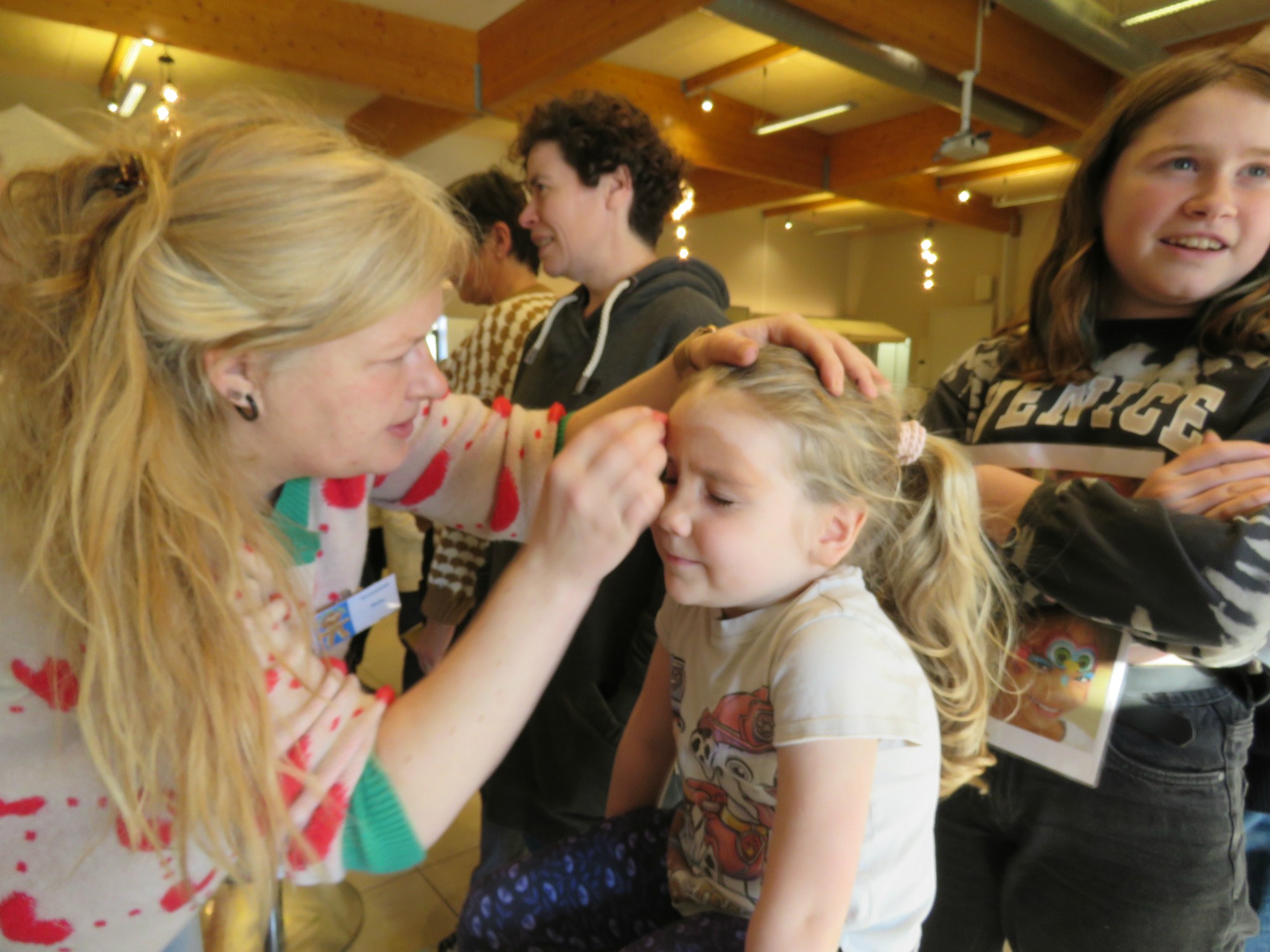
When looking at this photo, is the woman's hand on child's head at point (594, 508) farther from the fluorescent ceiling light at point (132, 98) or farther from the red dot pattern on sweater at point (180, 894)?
the fluorescent ceiling light at point (132, 98)

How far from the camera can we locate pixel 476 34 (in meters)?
4.47

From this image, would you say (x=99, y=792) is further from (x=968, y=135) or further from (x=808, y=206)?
(x=808, y=206)

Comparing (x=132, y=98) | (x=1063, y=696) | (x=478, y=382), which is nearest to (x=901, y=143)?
(x=132, y=98)

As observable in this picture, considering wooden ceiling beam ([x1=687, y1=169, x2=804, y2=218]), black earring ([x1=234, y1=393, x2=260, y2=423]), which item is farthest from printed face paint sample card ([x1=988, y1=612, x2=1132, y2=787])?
wooden ceiling beam ([x1=687, y1=169, x2=804, y2=218])

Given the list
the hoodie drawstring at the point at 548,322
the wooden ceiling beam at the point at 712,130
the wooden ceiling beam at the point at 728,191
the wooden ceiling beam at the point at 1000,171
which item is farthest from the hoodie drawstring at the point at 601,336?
the wooden ceiling beam at the point at 1000,171

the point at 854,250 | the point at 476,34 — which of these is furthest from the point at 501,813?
the point at 854,250

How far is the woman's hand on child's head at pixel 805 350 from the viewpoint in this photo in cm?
93

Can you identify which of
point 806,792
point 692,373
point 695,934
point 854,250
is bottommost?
point 695,934

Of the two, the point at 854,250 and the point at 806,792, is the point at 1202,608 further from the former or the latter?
the point at 854,250

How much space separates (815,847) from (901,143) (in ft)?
21.7

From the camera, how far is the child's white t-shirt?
0.78 metres

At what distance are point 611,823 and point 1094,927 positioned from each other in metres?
0.59

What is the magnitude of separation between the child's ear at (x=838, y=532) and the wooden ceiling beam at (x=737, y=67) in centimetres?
468

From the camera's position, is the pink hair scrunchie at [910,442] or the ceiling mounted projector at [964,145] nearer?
the pink hair scrunchie at [910,442]
